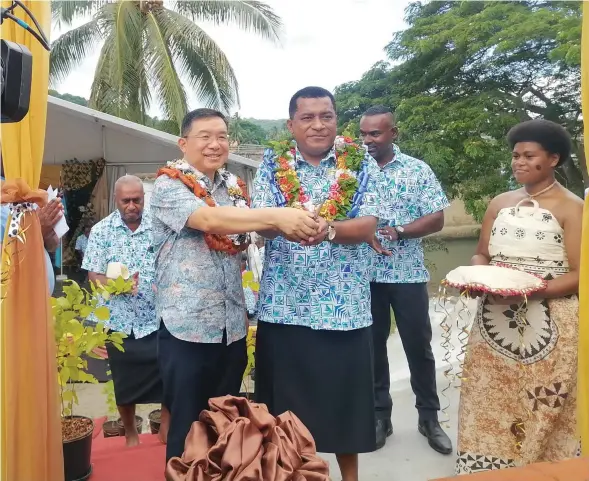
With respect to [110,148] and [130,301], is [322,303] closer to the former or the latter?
[130,301]

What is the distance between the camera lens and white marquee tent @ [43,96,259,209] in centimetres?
905

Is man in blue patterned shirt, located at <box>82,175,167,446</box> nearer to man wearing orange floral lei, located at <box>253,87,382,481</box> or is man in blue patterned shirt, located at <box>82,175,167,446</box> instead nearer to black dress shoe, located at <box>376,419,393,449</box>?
man wearing orange floral lei, located at <box>253,87,382,481</box>

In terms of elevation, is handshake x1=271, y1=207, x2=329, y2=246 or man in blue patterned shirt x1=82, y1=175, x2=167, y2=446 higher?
handshake x1=271, y1=207, x2=329, y2=246

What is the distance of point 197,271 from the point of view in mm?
2336

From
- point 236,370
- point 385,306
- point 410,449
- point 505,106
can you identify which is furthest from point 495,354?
point 505,106

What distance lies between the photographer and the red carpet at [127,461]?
271 cm

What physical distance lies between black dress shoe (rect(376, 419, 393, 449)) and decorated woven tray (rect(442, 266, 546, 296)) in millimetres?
1459

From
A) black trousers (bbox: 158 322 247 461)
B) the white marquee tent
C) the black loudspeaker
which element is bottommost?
black trousers (bbox: 158 322 247 461)

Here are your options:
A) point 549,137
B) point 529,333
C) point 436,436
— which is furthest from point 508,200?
point 436,436

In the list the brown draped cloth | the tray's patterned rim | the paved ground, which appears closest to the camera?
the brown draped cloth

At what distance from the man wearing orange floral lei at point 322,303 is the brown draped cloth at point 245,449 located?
3.11 feet

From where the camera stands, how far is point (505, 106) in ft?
33.6

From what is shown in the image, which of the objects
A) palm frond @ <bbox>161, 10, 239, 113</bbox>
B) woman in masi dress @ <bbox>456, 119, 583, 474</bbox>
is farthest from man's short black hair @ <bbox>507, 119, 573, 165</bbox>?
palm frond @ <bbox>161, 10, 239, 113</bbox>

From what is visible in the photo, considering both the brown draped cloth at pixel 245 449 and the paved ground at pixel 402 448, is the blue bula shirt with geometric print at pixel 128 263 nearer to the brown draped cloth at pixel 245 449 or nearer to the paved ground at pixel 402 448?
the paved ground at pixel 402 448
